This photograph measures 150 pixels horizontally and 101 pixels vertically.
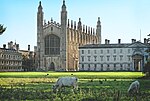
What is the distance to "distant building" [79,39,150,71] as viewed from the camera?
119688 millimetres

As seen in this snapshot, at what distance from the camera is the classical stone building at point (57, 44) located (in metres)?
122

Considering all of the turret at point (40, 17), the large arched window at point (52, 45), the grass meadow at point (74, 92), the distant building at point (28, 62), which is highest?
the turret at point (40, 17)

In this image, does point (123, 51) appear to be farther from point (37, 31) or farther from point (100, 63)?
point (37, 31)

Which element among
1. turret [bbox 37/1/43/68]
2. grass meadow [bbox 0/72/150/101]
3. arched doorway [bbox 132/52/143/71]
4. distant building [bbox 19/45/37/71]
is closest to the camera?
grass meadow [bbox 0/72/150/101]

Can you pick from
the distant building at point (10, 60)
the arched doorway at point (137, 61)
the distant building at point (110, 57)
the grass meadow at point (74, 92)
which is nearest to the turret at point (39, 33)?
the distant building at point (10, 60)

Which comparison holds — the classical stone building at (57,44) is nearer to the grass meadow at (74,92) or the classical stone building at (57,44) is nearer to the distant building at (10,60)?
the distant building at (10,60)

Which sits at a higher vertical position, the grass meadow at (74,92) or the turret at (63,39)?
the turret at (63,39)

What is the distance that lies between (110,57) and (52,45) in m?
21.7

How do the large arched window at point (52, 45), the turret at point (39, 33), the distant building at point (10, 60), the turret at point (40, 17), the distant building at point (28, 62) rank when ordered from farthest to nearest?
1. the distant building at point (28, 62)
2. the turret at point (40, 17)
3. the distant building at point (10, 60)
4. the turret at point (39, 33)
5. the large arched window at point (52, 45)

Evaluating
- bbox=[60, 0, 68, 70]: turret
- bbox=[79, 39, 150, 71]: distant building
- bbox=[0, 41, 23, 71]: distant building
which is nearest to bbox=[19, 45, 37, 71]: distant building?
bbox=[0, 41, 23, 71]: distant building

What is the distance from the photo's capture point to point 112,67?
124 m

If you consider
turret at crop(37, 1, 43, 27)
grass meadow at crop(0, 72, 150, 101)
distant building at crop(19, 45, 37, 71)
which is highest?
turret at crop(37, 1, 43, 27)

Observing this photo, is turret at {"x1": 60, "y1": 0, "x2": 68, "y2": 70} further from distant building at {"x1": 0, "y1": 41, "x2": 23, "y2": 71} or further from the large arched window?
distant building at {"x1": 0, "y1": 41, "x2": 23, "y2": 71}

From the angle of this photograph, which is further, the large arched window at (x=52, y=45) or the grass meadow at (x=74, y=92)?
the large arched window at (x=52, y=45)
